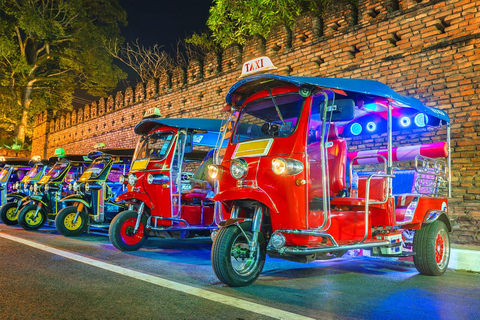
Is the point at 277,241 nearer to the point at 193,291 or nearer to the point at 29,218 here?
the point at 193,291

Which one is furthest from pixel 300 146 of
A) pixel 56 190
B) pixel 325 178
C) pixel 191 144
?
pixel 56 190

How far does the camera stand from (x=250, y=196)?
4.52 meters

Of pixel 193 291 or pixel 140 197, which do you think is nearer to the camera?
pixel 193 291

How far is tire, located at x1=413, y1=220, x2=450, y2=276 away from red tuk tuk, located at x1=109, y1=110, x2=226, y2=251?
3.73 m

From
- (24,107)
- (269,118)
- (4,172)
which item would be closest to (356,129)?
(269,118)

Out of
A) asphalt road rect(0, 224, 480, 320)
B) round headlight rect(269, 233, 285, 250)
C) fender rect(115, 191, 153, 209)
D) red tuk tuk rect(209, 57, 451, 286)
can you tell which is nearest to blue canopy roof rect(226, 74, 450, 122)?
red tuk tuk rect(209, 57, 451, 286)

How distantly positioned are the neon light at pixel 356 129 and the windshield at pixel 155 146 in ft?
11.3

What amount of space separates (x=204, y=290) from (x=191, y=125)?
4.22 metres

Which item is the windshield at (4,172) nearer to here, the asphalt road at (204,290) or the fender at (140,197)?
the asphalt road at (204,290)

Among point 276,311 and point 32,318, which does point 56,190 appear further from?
point 276,311

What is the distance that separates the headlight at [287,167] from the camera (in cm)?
435

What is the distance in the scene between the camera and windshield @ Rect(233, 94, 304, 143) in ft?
15.8

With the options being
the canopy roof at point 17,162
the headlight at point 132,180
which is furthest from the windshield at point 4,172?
the headlight at point 132,180

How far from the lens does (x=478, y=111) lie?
6.91m
